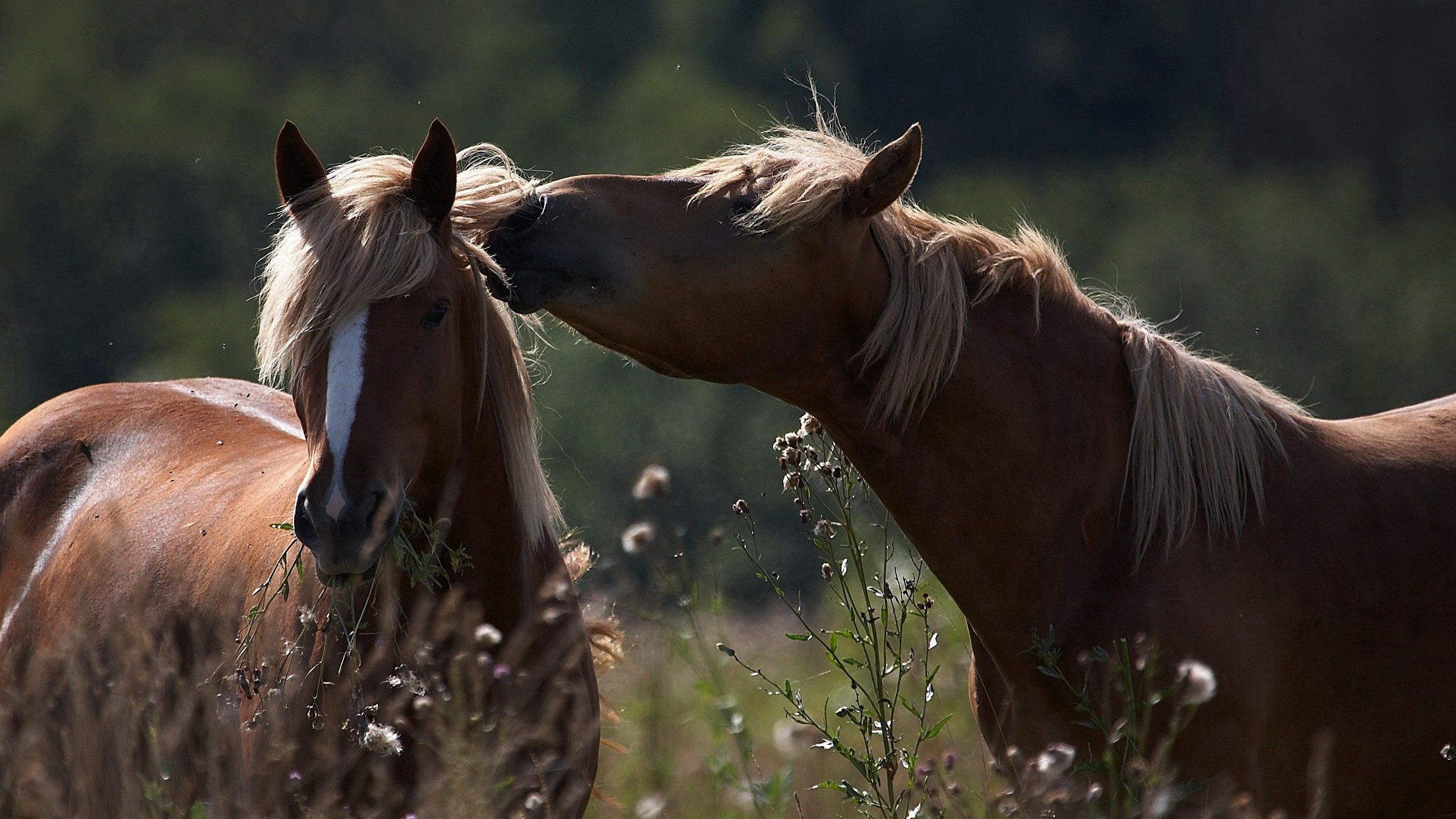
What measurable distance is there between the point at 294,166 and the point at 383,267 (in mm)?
478

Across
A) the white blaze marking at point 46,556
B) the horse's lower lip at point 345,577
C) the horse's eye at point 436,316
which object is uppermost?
the horse's eye at point 436,316

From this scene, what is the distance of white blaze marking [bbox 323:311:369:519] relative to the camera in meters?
2.89

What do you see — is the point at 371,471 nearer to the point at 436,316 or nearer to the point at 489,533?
the point at 436,316

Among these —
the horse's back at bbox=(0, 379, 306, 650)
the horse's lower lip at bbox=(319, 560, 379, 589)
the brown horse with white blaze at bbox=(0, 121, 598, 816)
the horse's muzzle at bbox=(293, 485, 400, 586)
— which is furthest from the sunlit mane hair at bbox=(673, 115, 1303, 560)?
the horse's back at bbox=(0, 379, 306, 650)

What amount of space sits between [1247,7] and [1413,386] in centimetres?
1269

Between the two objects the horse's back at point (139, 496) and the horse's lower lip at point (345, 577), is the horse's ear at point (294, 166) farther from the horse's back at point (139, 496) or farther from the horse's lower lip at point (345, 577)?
the horse's lower lip at point (345, 577)

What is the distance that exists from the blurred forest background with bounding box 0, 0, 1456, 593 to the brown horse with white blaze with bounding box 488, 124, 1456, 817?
13014 millimetres

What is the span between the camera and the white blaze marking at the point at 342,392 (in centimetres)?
289

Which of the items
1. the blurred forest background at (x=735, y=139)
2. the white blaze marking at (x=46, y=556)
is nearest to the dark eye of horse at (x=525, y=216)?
the white blaze marking at (x=46, y=556)

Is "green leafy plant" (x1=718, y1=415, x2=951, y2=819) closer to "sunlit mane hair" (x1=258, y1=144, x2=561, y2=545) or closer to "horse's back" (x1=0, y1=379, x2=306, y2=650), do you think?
"sunlit mane hair" (x1=258, y1=144, x2=561, y2=545)

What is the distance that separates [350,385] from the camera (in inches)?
117

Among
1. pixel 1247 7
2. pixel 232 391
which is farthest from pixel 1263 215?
pixel 232 391

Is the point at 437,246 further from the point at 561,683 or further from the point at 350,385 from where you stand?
the point at 561,683

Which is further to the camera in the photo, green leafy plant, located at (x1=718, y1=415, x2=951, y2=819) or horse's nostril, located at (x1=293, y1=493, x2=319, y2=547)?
green leafy plant, located at (x1=718, y1=415, x2=951, y2=819)
